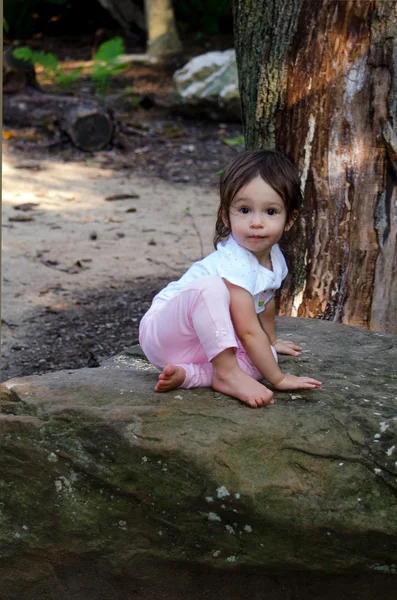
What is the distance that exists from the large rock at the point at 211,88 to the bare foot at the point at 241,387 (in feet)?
27.9

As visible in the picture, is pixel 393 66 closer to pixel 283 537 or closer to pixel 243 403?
pixel 243 403

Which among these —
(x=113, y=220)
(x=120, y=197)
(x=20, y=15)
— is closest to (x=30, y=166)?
(x=120, y=197)

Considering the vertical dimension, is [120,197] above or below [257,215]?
below

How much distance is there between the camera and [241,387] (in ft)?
8.74

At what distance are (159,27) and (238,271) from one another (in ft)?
38.9

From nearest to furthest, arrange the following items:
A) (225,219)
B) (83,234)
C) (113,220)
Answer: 1. (225,219)
2. (83,234)
3. (113,220)

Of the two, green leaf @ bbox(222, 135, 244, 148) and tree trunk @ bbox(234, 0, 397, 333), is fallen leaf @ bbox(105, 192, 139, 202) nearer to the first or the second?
green leaf @ bbox(222, 135, 244, 148)

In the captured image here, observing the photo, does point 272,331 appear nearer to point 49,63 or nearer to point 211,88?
point 211,88

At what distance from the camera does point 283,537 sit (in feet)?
7.75

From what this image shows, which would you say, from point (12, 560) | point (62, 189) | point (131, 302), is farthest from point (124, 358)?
point (62, 189)

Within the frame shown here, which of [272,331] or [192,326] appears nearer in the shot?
[192,326]

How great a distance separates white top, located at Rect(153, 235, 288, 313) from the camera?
2789 mm

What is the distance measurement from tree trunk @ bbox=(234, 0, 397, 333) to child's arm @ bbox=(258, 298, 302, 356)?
0.82 m

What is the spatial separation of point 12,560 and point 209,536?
634 millimetres
